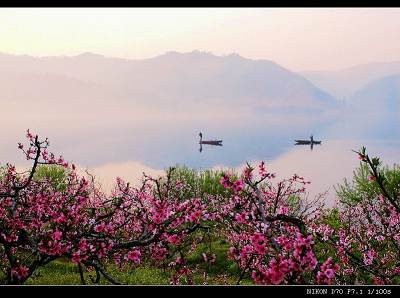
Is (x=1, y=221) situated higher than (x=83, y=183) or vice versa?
(x=83, y=183)

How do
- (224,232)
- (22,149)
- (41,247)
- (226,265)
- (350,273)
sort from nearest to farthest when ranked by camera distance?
(41,247) → (22,149) → (350,273) → (226,265) → (224,232)

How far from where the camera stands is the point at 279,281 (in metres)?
3.70

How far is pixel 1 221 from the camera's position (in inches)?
265

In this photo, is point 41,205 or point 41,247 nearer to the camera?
point 41,247
